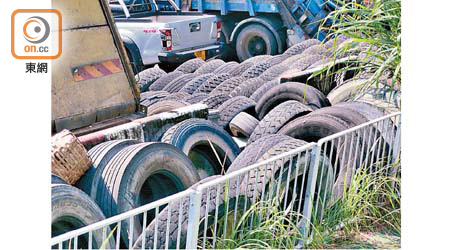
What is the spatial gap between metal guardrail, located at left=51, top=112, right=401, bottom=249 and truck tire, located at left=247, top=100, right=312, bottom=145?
3.15ft

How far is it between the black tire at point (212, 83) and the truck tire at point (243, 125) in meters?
1.43

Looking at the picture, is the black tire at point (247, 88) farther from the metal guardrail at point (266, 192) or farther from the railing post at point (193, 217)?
the railing post at point (193, 217)

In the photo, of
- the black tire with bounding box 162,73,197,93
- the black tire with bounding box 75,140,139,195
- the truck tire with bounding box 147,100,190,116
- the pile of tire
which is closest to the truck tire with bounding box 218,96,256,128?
the pile of tire

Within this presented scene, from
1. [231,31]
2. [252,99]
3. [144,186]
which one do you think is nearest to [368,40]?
[144,186]

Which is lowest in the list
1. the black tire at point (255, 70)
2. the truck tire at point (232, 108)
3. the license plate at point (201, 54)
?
the truck tire at point (232, 108)

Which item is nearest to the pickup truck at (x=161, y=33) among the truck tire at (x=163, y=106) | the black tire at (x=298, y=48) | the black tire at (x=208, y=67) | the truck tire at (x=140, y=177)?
the black tire at (x=208, y=67)

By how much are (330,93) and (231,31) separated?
8.92 m

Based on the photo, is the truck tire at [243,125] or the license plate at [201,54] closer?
the truck tire at [243,125]

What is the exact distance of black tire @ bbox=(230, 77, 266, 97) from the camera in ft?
26.3

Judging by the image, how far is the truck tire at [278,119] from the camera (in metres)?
6.05

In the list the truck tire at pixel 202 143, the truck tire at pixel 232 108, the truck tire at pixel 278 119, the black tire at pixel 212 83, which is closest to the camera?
the truck tire at pixel 202 143

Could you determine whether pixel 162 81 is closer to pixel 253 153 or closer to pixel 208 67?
pixel 208 67

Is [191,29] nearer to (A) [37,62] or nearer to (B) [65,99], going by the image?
(B) [65,99]

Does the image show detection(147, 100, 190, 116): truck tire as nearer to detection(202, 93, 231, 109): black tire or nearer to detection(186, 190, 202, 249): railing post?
detection(202, 93, 231, 109): black tire
